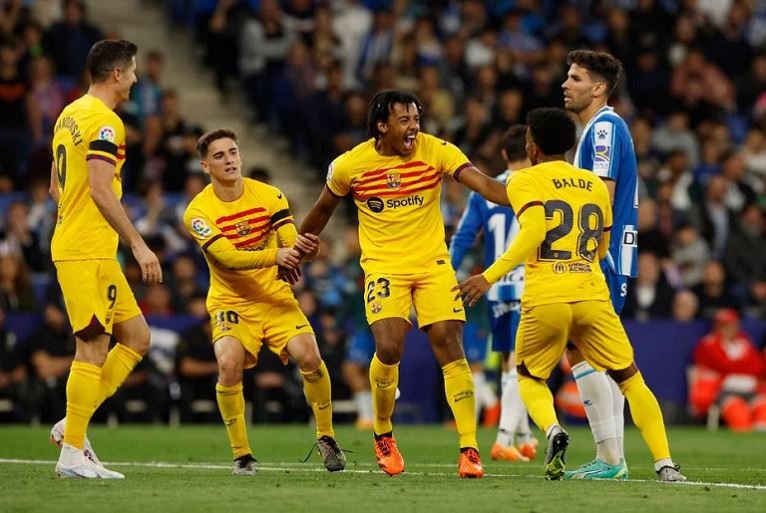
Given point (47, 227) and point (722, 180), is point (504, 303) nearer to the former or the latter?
point (47, 227)

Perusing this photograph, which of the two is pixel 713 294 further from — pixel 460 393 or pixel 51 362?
pixel 460 393

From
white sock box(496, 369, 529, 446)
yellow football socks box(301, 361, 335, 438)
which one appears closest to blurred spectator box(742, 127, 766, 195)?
white sock box(496, 369, 529, 446)

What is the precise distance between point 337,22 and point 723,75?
6389 millimetres

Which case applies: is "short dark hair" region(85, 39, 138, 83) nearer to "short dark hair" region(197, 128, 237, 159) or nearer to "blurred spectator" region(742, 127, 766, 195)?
"short dark hair" region(197, 128, 237, 159)

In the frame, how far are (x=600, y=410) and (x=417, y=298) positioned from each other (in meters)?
1.38

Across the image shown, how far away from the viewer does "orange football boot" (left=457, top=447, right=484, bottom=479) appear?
1009 centimetres

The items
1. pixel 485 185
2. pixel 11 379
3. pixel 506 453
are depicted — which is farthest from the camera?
pixel 11 379

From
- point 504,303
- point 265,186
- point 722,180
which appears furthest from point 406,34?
point 265,186

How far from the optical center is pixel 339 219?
2364 cm

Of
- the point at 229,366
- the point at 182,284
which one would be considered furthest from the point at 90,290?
the point at 182,284

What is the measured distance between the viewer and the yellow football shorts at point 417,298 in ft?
34.0

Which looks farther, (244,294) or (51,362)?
(51,362)

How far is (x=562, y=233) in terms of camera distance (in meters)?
9.80

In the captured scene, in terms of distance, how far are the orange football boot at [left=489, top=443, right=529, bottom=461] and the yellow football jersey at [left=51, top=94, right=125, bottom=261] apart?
395cm
